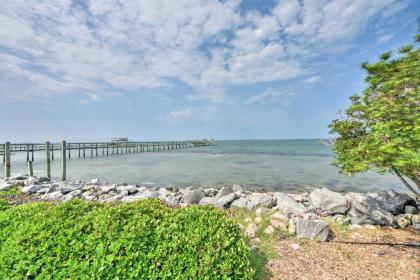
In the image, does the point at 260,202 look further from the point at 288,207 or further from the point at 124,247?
the point at 124,247

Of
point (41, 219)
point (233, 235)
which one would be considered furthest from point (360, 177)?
point (41, 219)

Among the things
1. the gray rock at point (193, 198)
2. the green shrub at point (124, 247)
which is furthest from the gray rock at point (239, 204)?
the green shrub at point (124, 247)

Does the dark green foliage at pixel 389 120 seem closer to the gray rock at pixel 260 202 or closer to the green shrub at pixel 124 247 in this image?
the gray rock at pixel 260 202

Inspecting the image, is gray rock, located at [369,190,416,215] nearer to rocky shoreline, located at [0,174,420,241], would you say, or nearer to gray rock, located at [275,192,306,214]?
rocky shoreline, located at [0,174,420,241]

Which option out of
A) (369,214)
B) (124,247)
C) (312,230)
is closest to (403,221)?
(369,214)

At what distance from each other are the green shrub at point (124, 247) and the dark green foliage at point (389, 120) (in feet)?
9.90

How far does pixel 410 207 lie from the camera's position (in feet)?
21.4

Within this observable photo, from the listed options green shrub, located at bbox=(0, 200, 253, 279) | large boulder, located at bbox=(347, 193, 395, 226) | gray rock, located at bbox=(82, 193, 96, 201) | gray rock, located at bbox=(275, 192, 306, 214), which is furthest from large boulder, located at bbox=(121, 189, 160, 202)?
large boulder, located at bbox=(347, 193, 395, 226)

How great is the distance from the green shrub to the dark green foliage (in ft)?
9.90

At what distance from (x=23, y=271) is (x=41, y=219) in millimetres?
864

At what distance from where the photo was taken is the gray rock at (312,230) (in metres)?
4.66

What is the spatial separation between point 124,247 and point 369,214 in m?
6.36

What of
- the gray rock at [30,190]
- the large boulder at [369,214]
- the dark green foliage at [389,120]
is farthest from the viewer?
the gray rock at [30,190]

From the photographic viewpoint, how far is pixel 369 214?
5.92 meters
